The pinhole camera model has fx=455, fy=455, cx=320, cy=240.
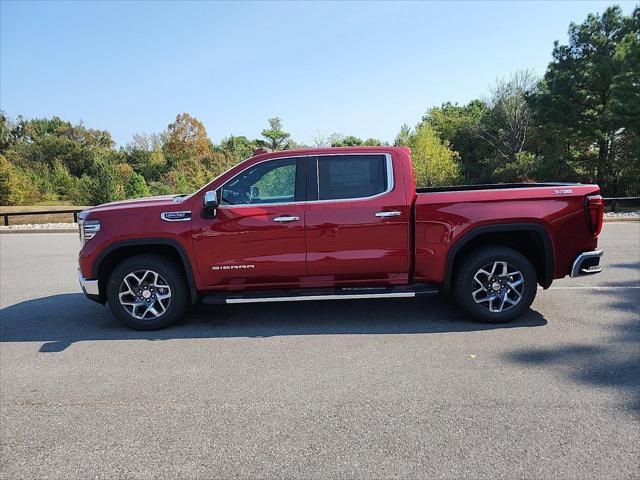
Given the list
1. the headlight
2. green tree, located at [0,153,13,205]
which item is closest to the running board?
the headlight

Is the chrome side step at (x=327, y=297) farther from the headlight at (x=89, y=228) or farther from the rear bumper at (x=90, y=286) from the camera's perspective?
the headlight at (x=89, y=228)

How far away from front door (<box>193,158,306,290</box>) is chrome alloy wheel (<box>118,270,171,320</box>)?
531mm

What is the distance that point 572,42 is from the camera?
28.4 meters

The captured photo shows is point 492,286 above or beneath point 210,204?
beneath

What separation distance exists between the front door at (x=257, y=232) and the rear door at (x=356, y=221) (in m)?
0.16

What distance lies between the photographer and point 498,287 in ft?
16.5

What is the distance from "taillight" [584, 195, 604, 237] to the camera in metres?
4.89

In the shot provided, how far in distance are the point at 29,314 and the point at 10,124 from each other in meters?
64.8

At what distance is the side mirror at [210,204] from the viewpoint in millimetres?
4859

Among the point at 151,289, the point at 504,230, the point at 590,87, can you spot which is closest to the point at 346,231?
the point at 504,230

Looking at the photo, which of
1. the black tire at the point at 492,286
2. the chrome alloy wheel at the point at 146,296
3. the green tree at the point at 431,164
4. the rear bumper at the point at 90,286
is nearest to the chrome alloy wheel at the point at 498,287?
the black tire at the point at 492,286

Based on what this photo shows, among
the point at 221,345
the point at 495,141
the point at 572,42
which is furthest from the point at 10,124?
the point at 221,345

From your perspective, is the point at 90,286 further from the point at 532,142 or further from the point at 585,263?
the point at 532,142

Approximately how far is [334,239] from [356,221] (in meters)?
0.31
